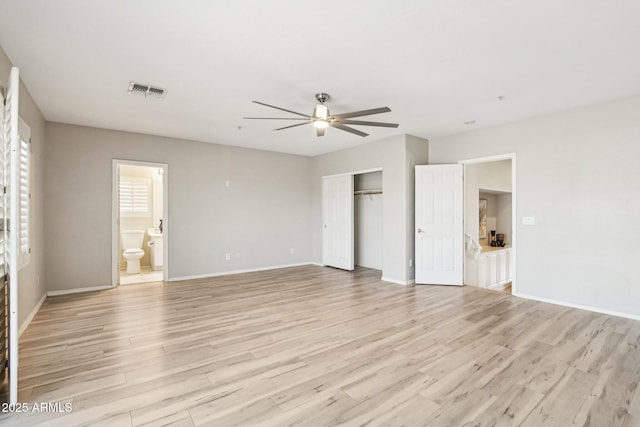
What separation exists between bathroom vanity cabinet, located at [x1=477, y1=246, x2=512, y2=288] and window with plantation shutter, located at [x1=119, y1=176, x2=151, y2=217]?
755 centimetres

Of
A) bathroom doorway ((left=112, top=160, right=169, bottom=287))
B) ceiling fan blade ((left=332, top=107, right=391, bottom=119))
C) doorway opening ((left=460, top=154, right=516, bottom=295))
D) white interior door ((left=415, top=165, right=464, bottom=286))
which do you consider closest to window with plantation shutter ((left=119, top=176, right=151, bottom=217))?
bathroom doorway ((left=112, top=160, right=169, bottom=287))

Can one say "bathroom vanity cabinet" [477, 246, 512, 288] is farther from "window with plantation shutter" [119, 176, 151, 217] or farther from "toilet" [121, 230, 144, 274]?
"window with plantation shutter" [119, 176, 151, 217]

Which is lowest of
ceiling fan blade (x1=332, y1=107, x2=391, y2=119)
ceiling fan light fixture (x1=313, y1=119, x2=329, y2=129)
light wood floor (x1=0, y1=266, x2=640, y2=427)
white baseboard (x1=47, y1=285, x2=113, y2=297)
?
light wood floor (x1=0, y1=266, x2=640, y2=427)

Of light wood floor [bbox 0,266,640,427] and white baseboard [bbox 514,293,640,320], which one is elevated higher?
white baseboard [bbox 514,293,640,320]

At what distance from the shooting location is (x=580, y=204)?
156 inches

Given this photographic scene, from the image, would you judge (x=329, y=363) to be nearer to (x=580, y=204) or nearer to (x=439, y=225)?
(x=439, y=225)

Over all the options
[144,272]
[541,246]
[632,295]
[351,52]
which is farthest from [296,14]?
[144,272]

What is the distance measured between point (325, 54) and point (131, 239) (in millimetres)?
6307

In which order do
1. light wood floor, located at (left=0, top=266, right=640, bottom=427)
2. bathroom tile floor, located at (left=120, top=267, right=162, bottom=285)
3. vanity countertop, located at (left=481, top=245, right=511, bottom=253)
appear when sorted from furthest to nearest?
vanity countertop, located at (left=481, top=245, right=511, bottom=253)
bathroom tile floor, located at (left=120, top=267, right=162, bottom=285)
light wood floor, located at (left=0, top=266, right=640, bottom=427)

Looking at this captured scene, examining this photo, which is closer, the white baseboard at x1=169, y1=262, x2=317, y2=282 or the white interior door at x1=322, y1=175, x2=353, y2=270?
the white baseboard at x1=169, y1=262, x2=317, y2=282

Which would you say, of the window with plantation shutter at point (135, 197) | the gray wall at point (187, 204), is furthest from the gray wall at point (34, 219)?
the window with plantation shutter at point (135, 197)

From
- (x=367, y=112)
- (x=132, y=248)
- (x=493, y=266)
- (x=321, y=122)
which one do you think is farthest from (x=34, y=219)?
(x=493, y=266)

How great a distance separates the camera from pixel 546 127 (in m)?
4.27

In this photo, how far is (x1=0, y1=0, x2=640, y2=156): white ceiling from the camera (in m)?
2.13
